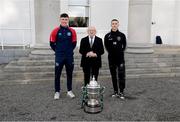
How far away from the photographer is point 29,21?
10977mm

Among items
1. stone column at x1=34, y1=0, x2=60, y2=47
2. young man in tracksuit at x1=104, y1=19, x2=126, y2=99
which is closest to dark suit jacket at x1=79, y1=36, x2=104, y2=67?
young man in tracksuit at x1=104, y1=19, x2=126, y2=99

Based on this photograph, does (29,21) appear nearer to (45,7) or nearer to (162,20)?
(45,7)

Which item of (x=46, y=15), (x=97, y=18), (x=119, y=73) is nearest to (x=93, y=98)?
(x=119, y=73)

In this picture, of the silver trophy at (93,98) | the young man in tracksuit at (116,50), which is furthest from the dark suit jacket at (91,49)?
the silver trophy at (93,98)

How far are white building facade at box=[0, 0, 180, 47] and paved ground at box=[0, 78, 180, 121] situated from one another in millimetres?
2428

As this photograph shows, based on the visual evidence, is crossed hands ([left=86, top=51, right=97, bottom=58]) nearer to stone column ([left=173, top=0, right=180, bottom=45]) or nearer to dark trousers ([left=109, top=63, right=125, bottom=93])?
dark trousers ([left=109, top=63, right=125, bottom=93])

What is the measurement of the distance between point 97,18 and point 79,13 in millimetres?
868

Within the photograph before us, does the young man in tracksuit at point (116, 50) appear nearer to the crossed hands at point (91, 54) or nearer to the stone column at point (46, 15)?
the crossed hands at point (91, 54)

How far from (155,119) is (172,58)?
4870 mm

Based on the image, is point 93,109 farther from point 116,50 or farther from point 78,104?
point 116,50

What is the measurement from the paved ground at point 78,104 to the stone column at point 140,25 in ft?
7.56

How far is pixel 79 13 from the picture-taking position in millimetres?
11773

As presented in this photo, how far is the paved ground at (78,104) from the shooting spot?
496 centimetres

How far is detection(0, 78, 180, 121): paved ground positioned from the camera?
4.96 meters
